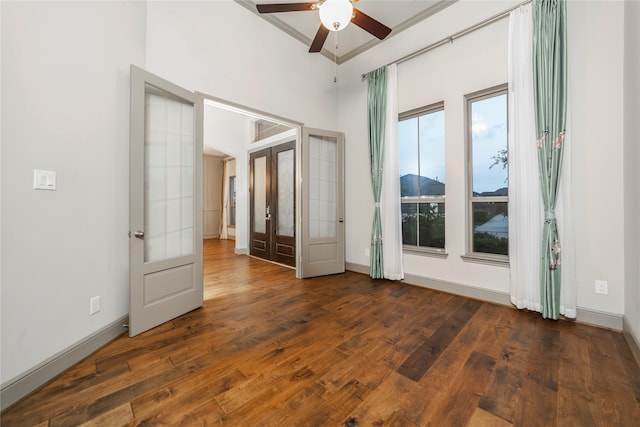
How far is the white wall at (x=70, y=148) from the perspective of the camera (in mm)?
1474

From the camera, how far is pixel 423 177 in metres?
3.76

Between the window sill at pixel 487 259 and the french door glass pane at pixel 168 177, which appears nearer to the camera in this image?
the french door glass pane at pixel 168 177

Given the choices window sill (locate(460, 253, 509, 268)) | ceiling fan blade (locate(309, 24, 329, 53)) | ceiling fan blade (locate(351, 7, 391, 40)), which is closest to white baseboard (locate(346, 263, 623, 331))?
window sill (locate(460, 253, 509, 268))

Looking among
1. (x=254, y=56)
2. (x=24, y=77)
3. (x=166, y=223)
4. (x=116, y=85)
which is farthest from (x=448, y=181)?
(x=24, y=77)

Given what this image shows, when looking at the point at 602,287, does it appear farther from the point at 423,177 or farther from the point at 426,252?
the point at 423,177

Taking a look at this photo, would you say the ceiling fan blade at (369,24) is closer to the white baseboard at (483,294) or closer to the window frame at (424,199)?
the window frame at (424,199)

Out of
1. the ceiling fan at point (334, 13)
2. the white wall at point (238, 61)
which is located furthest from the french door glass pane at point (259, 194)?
the ceiling fan at point (334, 13)

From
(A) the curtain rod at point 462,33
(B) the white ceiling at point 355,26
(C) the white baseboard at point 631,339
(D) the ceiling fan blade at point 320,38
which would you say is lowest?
(C) the white baseboard at point 631,339

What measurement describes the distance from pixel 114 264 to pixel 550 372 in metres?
3.39

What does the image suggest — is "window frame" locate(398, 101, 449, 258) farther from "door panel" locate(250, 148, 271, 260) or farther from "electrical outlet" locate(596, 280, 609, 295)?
"door panel" locate(250, 148, 271, 260)

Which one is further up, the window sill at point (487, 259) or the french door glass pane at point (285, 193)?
the french door glass pane at point (285, 193)

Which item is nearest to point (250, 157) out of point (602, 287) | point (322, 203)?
point (322, 203)

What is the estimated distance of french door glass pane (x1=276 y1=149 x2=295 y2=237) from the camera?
5.02 meters

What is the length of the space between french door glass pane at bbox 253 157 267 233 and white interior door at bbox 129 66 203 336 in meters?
2.84
